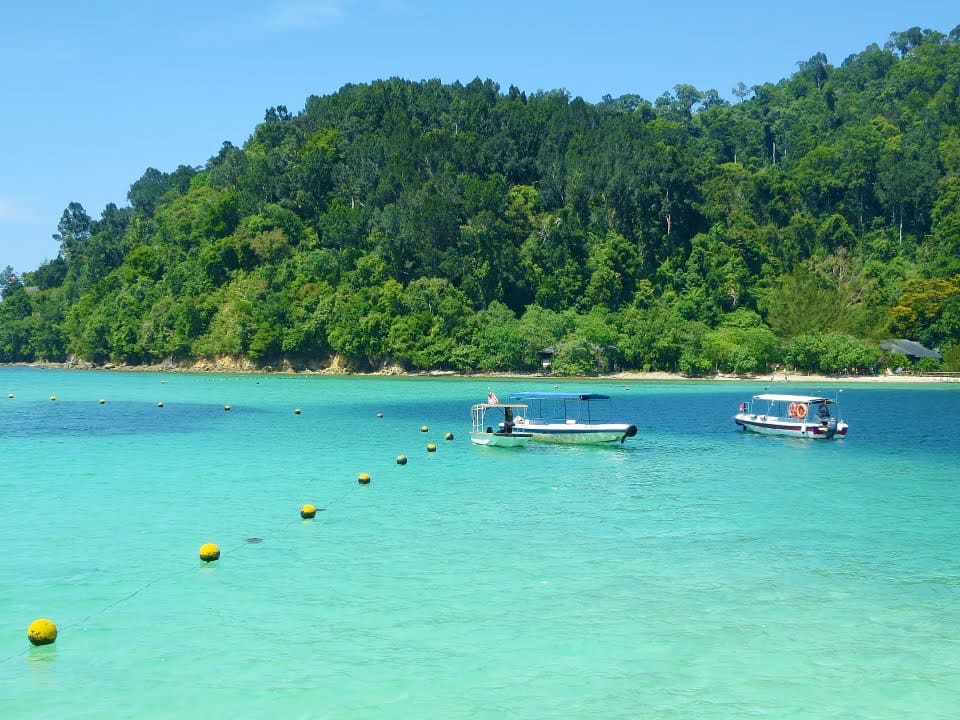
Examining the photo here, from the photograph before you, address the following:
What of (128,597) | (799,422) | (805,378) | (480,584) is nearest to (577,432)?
(799,422)

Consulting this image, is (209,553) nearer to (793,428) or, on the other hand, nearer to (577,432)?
(577,432)

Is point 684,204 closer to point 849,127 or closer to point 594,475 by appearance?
point 849,127

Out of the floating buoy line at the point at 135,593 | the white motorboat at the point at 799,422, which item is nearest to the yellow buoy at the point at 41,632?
the floating buoy line at the point at 135,593

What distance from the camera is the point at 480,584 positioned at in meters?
24.9

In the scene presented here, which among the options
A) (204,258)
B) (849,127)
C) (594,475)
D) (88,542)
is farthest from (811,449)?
(849,127)

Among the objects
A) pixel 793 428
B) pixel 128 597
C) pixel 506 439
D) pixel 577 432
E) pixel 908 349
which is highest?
pixel 908 349

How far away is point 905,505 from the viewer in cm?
3753

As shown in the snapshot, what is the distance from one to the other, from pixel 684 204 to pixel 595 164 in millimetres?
16512

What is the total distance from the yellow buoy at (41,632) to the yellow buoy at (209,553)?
21.9 feet

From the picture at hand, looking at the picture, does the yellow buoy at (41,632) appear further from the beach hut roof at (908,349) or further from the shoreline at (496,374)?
the beach hut roof at (908,349)

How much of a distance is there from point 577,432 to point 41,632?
125 feet

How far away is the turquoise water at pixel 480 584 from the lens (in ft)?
59.3

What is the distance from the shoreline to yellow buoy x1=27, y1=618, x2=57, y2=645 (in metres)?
106

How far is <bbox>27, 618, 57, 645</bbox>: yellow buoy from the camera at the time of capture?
20109 mm
